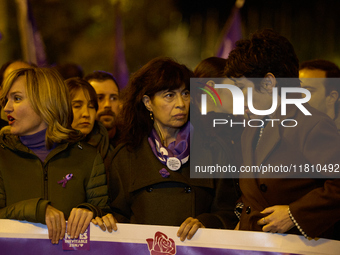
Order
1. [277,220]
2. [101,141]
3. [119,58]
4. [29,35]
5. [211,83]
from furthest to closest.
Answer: [119,58] < [29,35] < [211,83] < [101,141] < [277,220]

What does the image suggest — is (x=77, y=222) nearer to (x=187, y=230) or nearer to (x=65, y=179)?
(x=65, y=179)

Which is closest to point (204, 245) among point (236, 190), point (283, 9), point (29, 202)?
point (236, 190)

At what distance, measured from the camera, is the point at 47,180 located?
237cm

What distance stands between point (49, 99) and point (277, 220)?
1420 mm

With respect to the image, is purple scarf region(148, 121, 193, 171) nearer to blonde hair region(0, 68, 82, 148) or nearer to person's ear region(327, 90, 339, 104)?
blonde hair region(0, 68, 82, 148)

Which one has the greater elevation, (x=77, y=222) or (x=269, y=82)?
(x=269, y=82)

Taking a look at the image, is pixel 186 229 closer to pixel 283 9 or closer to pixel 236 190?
pixel 236 190

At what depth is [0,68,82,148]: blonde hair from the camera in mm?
2445

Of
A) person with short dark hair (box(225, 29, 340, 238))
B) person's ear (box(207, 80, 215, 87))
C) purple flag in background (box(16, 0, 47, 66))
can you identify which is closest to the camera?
person with short dark hair (box(225, 29, 340, 238))

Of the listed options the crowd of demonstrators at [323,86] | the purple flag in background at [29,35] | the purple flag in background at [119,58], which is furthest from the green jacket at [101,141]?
the purple flag in background at [29,35]

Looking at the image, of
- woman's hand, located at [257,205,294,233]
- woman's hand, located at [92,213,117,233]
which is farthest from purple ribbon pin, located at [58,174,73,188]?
woman's hand, located at [257,205,294,233]

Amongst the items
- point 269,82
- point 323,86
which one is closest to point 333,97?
point 323,86

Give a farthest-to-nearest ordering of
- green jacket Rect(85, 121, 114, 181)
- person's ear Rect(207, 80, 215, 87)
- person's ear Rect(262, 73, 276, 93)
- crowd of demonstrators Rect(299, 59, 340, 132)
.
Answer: crowd of demonstrators Rect(299, 59, 340, 132)
person's ear Rect(207, 80, 215, 87)
green jacket Rect(85, 121, 114, 181)
person's ear Rect(262, 73, 276, 93)

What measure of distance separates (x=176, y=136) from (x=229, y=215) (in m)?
0.60
